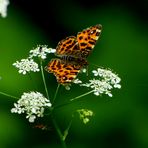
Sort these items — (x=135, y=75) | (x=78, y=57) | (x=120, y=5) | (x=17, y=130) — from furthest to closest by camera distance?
(x=120, y=5)
(x=135, y=75)
(x=17, y=130)
(x=78, y=57)

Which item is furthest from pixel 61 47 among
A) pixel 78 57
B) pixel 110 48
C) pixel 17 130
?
pixel 110 48

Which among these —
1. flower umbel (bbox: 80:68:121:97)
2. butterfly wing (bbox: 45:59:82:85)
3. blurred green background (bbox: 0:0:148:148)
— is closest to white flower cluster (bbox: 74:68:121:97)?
flower umbel (bbox: 80:68:121:97)

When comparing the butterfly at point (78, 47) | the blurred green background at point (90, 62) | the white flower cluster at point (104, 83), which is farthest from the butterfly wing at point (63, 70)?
the blurred green background at point (90, 62)

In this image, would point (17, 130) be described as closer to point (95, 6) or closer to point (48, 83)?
point (48, 83)

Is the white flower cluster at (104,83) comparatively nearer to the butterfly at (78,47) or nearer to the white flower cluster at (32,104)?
the butterfly at (78,47)

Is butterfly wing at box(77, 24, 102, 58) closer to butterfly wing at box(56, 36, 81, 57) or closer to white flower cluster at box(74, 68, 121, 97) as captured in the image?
butterfly wing at box(56, 36, 81, 57)

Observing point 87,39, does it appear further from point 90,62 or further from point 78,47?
point 90,62

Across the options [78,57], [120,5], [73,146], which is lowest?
[73,146]

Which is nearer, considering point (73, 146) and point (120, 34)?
point (73, 146)
